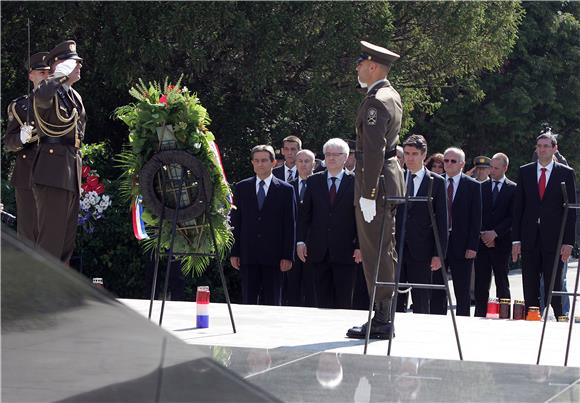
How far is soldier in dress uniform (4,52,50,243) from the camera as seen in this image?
950 cm

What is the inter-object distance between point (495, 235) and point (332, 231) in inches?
96.6

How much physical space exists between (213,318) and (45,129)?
7.53 ft

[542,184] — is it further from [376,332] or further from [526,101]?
[526,101]

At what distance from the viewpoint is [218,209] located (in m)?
9.54

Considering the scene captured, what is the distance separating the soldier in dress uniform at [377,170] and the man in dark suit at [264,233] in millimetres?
3279

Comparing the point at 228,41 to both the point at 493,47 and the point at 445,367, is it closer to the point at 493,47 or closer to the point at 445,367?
the point at 493,47

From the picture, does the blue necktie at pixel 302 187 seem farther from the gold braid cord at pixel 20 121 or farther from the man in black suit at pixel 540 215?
the gold braid cord at pixel 20 121

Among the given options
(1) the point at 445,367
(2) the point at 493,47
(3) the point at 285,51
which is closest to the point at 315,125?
(3) the point at 285,51

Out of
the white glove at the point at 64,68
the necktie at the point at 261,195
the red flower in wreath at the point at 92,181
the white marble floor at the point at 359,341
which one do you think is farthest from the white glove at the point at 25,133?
the red flower in wreath at the point at 92,181

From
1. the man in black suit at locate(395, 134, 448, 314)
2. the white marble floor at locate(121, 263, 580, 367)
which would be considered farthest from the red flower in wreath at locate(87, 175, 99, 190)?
the man in black suit at locate(395, 134, 448, 314)

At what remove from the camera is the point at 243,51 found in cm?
2050

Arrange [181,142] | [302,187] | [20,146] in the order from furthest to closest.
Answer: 1. [302,187]
2. [20,146]
3. [181,142]

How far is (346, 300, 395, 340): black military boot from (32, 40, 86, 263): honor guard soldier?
2.56 m

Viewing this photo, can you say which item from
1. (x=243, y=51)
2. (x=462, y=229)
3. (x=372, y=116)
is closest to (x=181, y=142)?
(x=372, y=116)
